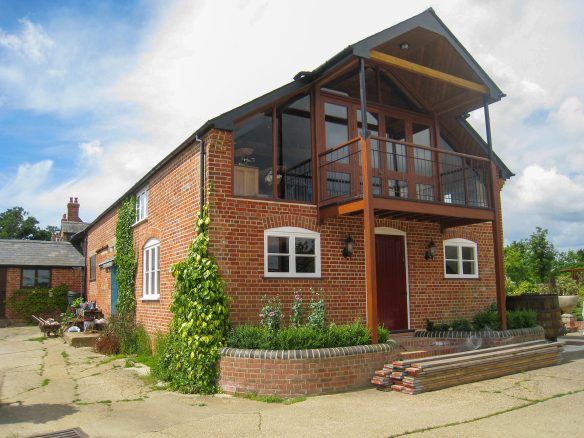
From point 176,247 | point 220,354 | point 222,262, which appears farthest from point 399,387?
point 176,247

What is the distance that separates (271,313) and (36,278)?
1794cm

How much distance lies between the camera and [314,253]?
1061 centimetres

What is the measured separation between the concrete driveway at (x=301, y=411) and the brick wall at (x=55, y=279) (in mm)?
13930

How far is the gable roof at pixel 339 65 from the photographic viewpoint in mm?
9806

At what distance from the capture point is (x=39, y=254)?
79.5 feet

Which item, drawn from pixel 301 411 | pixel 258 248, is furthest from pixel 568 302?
pixel 301 411

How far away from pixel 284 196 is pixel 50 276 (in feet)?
55.1

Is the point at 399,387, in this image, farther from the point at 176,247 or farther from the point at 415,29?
the point at 415,29

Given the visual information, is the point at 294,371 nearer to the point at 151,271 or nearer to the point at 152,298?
the point at 152,298

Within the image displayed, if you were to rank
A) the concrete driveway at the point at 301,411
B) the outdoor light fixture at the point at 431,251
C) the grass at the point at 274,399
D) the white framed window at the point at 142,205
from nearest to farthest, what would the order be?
the concrete driveway at the point at 301,411 → the grass at the point at 274,399 → the outdoor light fixture at the point at 431,251 → the white framed window at the point at 142,205

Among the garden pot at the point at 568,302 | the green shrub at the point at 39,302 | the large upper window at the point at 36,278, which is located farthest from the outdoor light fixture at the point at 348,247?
the large upper window at the point at 36,278

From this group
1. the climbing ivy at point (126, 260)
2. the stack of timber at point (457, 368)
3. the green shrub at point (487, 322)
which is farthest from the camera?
the climbing ivy at point (126, 260)

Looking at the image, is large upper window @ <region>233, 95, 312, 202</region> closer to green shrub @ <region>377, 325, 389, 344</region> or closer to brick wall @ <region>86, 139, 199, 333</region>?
brick wall @ <region>86, 139, 199, 333</region>

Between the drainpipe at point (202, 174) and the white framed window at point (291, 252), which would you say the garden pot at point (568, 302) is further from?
the drainpipe at point (202, 174)
